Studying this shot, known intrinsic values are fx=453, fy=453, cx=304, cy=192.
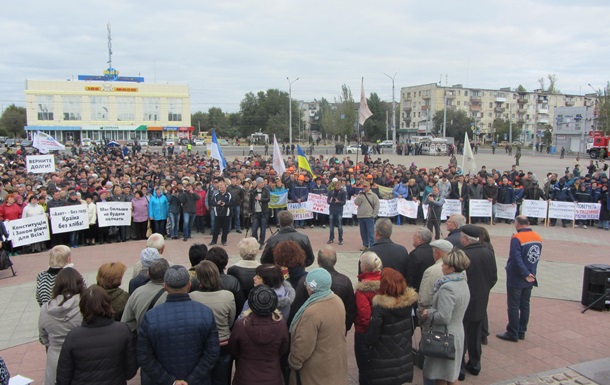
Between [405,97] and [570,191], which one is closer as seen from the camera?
[570,191]

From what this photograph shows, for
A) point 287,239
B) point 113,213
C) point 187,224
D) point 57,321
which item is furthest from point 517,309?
point 113,213

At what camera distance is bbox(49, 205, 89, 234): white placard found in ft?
38.0

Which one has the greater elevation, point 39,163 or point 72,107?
point 72,107

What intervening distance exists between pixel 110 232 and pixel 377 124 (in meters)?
82.7

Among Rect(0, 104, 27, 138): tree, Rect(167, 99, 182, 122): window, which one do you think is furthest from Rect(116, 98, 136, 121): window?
Rect(0, 104, 27, 138): tree

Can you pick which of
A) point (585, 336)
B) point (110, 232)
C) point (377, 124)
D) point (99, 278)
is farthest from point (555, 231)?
point (377, 124)

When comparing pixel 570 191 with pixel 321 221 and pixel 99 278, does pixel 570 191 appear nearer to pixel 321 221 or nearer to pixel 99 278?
pixel 321 221

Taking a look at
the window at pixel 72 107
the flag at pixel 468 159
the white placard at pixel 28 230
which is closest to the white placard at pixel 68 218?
the white placard at pixel 28 230

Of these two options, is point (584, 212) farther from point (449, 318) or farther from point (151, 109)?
point (151, 109)

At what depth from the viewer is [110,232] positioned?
1284 centimetres

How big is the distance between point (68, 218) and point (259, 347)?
32.5 ft

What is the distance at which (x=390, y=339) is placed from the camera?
4355 millimetres

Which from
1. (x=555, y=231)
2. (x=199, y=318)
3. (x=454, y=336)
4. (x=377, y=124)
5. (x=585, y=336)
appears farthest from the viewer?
(x=377, y=124)

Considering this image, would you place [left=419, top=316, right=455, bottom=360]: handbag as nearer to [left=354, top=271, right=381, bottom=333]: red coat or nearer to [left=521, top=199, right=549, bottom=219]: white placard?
[left=354, top=271, right=381, bottom=333]: red coat
